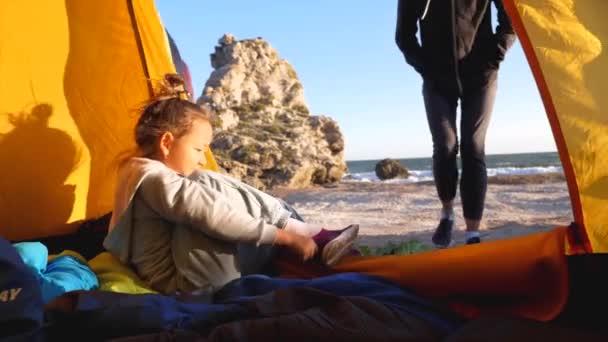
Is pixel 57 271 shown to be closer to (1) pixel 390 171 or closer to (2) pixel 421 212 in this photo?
(2) pixel 421 212

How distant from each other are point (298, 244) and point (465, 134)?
3.59ft

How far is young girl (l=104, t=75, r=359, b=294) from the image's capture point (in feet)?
4.95

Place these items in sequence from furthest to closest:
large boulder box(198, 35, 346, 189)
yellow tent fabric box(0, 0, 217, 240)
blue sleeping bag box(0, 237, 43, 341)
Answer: large boulder box(198, 35, 346, 189) → yellow tent fabric box(0, 0, 217, 240) → blue sleeping bag box(0, 237, 43, 341)

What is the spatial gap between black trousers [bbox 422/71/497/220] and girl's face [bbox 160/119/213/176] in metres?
1.06

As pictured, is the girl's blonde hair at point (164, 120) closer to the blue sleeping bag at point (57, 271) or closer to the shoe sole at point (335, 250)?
the blue sleeping bag at point (57, 271)

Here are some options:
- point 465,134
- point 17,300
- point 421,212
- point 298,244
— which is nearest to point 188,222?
point 298,244

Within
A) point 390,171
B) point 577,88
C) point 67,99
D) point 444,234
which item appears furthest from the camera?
point 390,171

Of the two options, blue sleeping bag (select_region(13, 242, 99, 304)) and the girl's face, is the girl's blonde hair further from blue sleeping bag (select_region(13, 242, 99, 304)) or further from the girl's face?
blue sleeping bag (select_region(13, 242, 99, 304))

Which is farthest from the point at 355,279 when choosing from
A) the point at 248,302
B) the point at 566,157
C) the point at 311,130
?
the point at 311,130

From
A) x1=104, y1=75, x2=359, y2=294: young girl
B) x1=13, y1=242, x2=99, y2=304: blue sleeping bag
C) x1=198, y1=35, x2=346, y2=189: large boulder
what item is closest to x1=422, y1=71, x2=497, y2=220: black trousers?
x1=104, y1=75, x2=359, y2=294: young girl

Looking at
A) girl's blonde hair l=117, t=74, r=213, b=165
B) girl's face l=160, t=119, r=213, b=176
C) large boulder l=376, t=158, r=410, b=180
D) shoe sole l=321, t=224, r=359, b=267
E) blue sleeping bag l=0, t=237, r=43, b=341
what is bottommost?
large boulder l=376, t=158, r=410, b=180

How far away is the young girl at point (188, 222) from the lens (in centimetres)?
151

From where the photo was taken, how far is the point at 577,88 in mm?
1342

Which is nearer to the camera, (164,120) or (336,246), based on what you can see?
(336,246)
